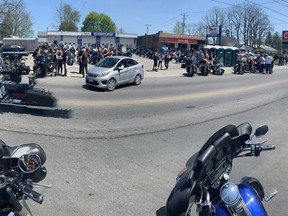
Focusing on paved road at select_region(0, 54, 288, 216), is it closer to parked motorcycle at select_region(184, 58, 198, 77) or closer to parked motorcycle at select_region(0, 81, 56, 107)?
parked motorcycle at select_region(0, 81, 56, 107)

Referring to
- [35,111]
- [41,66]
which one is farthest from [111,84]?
[35,111]

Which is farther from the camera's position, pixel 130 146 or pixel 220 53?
pixel 220 53

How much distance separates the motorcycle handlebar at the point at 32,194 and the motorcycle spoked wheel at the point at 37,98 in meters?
9.06

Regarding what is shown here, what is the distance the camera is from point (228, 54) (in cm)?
4159

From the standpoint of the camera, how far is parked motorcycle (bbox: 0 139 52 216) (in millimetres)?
2615

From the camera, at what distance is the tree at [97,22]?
14250 centimetres

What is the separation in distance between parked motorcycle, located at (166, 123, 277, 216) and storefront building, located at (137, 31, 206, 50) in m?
82.0

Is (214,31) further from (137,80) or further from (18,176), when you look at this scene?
(18,176)

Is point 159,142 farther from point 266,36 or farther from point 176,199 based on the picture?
point 266,36

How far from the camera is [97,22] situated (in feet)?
470

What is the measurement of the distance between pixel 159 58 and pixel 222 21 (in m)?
92.8

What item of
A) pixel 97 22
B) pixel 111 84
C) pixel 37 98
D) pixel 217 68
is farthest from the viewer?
pixel 97 22

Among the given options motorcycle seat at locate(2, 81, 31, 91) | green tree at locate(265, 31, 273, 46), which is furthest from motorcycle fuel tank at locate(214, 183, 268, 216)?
green tree at locate(265, 31, 273, 46)

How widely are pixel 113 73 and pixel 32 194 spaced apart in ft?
54.1
